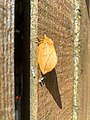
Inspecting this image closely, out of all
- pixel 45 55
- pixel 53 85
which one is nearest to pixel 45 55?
pixel 45 55

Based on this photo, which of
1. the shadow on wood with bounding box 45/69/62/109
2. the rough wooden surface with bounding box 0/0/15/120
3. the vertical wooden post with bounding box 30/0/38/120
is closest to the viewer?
the rough wooden surface with bounding box 0/0/15/120

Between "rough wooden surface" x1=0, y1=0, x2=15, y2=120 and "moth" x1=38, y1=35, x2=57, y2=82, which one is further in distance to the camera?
"moth" x1=38, y1=35, x2=57, y2=82

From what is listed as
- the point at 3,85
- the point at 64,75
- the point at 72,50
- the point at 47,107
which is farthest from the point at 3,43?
the point at 72,50

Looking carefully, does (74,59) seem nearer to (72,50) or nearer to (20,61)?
(72,50)

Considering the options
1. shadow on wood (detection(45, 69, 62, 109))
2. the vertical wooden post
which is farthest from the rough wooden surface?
shadow on wood (detection(45, 69, 62, 109))

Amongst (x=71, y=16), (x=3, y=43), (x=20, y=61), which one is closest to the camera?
(x=3, y=43)

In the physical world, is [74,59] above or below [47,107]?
above

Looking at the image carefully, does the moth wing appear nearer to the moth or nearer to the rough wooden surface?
the moth

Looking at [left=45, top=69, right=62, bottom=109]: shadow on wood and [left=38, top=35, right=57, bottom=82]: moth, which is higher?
[left=38, top=35, right=57, bottom=82]: moth
